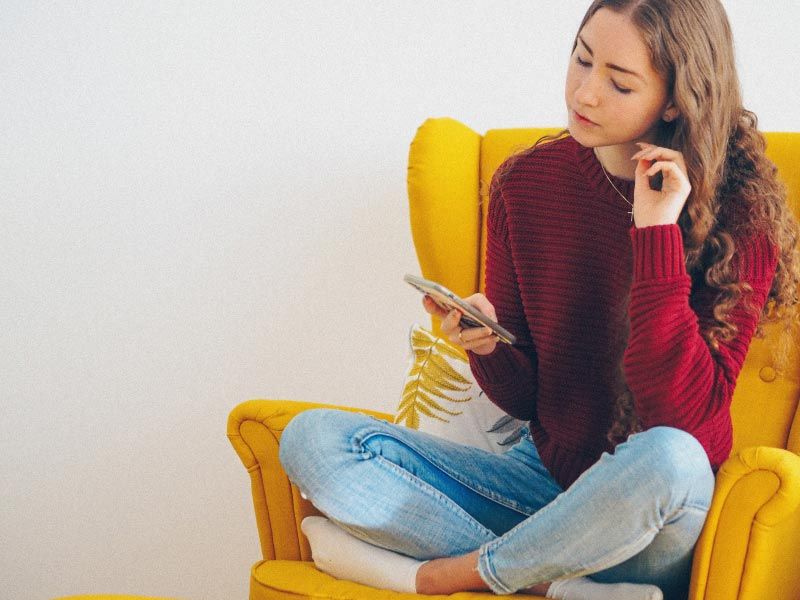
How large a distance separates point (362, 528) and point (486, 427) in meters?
0.37

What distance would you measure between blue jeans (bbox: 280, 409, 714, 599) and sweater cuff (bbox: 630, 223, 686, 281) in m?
0.21

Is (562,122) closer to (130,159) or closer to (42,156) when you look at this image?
(130,159)

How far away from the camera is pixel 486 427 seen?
1589mm

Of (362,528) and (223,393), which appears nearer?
(362,528)

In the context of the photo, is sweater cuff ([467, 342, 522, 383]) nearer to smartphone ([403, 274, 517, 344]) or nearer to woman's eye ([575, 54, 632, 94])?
smartphone ([403, 274, 517, 344])

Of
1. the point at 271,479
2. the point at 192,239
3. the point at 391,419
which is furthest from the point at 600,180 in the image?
the point at 192,239

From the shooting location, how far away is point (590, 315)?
1.42m

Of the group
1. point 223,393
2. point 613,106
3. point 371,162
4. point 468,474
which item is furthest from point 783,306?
point 223,393

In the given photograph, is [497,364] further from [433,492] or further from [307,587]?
[307,587]

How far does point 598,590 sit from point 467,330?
39 cm

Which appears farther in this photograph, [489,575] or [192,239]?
[192,239]

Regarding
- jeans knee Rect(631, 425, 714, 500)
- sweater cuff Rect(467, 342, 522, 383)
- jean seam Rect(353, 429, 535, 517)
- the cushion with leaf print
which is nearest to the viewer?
jeans knee Rect(631, 425, 714, 500)

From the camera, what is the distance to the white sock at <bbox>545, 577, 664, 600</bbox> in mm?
1159

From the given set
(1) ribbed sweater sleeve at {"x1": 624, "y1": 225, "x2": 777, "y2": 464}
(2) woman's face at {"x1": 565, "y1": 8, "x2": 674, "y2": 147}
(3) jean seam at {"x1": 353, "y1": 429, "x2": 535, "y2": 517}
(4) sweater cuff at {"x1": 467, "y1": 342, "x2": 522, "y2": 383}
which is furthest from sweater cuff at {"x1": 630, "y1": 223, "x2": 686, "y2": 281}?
(3) jean seam at {"x1": 353, "y1": 429, "x2": 535, "y2": 517}
